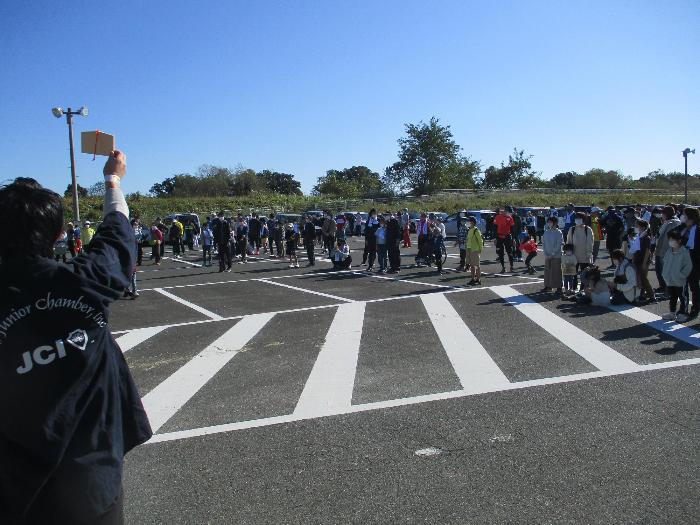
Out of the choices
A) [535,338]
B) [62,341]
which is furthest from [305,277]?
[62,341]

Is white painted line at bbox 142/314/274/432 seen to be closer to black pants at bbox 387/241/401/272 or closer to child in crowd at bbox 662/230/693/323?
child in crowd at bbox 662/230/693/323

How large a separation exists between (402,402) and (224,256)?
1399 cm

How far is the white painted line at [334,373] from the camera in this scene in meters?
5.68

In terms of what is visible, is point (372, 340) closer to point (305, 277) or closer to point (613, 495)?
point (613, 495)

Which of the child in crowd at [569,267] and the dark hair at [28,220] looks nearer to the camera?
the dark hair at [28,220]

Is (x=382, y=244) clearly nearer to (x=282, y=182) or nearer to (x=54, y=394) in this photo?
(x=54, y=394)

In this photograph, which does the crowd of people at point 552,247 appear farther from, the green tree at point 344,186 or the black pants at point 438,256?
the green tree at point 344,186

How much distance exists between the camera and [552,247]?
12688 mm

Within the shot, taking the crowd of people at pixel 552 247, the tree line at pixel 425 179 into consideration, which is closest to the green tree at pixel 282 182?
the tree line at pixel 425 179

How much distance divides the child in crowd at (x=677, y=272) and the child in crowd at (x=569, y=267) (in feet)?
8.71

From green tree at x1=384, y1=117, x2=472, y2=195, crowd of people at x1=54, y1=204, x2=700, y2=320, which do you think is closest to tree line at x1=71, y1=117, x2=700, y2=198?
green tree at x1=384, y1=117, x2=472, y2=195

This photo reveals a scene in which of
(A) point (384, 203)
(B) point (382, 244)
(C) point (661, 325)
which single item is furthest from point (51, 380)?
(A) point (384, 203)

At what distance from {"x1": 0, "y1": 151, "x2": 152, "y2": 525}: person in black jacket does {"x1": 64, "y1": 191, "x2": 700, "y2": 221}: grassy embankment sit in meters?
48.2

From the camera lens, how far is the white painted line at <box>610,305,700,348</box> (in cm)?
809
